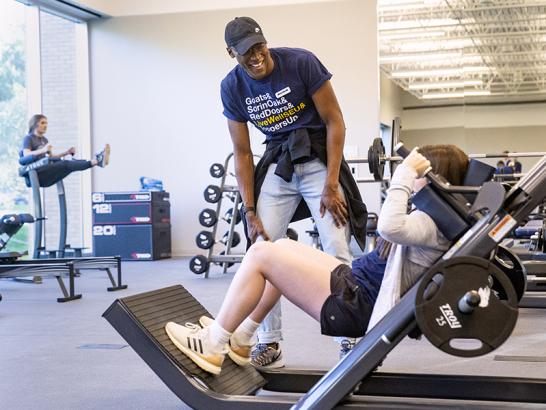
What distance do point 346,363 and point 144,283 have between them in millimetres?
4664

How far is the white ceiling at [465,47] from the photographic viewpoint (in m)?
13.0

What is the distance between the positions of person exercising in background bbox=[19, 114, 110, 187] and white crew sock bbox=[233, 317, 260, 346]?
5022mm

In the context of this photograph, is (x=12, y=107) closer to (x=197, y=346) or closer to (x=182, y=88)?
(x=182, y=88)

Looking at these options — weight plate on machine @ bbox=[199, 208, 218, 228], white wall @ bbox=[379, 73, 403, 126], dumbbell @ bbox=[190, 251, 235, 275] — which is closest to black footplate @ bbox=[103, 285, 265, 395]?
dumbbell @ bbox=[190, 251, 235, 275]

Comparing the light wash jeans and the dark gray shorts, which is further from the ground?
the light wash jeans

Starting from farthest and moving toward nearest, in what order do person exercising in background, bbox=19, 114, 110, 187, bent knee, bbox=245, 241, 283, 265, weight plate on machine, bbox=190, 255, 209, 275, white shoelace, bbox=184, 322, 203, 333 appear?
1. person exercising in background, bbox=19, 114, 110, 187
2. weight plate on machine, bbox=190, 255, 209, 275
3. white shoelace, bbox=184, 322, 203, 333
4. bent knee, bbox=245, 241, 283, 265

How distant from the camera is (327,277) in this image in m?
2.18

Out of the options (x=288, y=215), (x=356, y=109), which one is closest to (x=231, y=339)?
(x=288, y=215)

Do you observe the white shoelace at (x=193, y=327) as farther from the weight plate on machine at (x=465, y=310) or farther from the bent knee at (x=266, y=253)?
the weight plate on machine at (x=465, y=310)

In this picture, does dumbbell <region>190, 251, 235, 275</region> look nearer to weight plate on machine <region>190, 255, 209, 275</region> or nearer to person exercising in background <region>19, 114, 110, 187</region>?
weight plate on machine <region>190, 255, 209, 275</region>

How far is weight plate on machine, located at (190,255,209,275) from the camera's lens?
6.58m

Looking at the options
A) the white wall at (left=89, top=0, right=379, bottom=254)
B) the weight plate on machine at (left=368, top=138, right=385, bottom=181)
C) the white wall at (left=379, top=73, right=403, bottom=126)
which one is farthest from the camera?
the white wall at (left=379, top=73, right=403, bottom=126)

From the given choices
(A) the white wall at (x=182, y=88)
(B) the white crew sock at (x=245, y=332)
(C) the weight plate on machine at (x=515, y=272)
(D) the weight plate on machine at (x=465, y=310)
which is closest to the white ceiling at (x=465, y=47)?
(A) the white wall at (x=182, y=88)

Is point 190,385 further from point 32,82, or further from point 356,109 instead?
point 32,82
